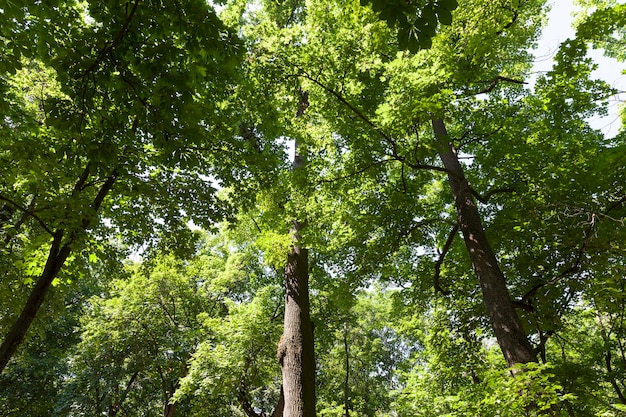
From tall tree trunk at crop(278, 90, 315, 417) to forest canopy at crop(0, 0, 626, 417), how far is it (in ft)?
0.13

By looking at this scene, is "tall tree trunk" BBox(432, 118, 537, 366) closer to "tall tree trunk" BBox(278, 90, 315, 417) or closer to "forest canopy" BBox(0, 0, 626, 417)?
"forest canopy" BBox(0, 0, 626, 417)

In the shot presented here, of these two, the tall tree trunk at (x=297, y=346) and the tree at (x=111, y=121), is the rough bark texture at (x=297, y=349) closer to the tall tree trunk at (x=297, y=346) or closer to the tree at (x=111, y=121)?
the tall tree trunk at (x=297, y=346)

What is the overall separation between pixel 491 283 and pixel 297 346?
3306 mm

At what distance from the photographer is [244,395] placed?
1055cm

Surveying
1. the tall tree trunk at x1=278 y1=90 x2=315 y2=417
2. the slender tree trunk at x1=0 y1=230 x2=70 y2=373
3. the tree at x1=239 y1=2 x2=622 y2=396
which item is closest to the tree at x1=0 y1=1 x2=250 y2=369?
the slender tree trunk at x1=0 y1=230 x2=70 y2=373

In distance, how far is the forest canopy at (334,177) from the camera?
10.5 feet

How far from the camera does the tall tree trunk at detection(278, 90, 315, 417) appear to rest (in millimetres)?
5738

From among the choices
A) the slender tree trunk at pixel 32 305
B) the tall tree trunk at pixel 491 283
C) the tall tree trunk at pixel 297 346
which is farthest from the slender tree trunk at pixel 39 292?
the tall tree trunk at pixel 491 283

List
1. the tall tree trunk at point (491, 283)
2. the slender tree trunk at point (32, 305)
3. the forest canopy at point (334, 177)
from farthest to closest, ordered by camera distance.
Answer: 1. the tall tree trunk at point (491, 283)
2. the slender tree trunk at point (32, 305)
3. the forest canopy at point (334, 177)

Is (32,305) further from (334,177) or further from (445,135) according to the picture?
(445,135)

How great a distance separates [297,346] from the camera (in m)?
6.19

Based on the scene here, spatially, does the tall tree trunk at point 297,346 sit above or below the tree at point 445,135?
below

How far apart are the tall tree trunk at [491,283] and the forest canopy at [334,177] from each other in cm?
3

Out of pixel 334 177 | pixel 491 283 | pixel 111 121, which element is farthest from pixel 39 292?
pixel 491 283
